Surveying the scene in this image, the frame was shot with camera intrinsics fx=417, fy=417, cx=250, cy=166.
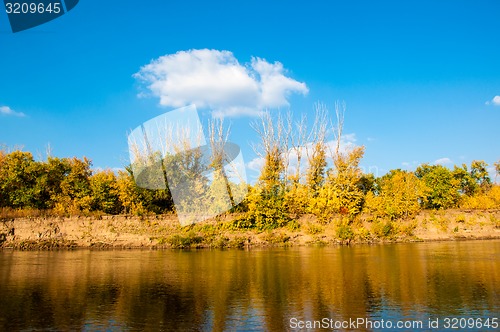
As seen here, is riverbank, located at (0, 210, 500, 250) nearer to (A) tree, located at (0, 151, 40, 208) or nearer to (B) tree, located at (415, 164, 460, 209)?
(A) tree, located at (0, 151, 40, 208)

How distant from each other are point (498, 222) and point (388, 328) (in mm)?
42823

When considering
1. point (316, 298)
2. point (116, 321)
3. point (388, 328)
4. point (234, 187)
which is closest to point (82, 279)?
point (116, 321)

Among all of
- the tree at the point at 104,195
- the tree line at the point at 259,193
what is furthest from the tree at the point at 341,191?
the tree at the point at 104,195

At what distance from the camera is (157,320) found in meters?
12.4

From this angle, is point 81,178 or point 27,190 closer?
point 27,190

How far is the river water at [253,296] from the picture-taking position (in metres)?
12.0

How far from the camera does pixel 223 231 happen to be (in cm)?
4562

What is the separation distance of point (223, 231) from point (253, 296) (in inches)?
1182

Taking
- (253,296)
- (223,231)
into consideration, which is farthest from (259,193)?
(253,296)

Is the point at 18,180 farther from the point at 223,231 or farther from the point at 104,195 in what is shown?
→ the point at 223,231

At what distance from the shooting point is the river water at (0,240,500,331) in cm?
1202

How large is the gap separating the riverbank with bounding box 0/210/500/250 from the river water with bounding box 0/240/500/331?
18.0 meters

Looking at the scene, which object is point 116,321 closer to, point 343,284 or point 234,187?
point 343,284

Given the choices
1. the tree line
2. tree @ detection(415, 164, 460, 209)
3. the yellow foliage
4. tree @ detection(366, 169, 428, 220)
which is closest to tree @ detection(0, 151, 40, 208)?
the tree line
